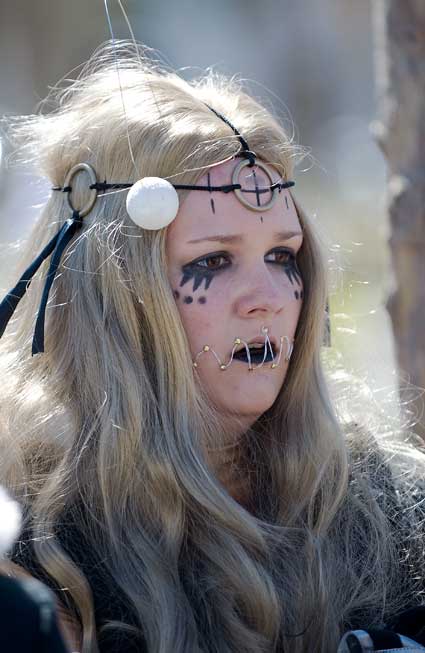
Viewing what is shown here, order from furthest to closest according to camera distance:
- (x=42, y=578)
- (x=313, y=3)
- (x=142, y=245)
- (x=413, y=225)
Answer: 1. (x=313, y=3)
2. (x=413, y=225)
3. (x=142, y=245)
4. (x=42, y=578)

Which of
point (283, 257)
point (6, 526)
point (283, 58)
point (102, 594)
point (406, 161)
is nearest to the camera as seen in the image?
point (6, 526)

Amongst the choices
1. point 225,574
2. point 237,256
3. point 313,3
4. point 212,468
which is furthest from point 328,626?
point 313,3

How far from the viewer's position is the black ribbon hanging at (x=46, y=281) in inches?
84.6

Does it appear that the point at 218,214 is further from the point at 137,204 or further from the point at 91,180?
the point at 91,180

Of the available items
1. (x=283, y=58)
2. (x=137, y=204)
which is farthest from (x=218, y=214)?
(x=283, y=58)

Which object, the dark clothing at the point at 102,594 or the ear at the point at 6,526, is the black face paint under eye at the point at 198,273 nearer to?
the dark clothing at the point at 102,594

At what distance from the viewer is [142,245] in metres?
2.16

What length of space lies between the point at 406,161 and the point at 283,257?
767 mm

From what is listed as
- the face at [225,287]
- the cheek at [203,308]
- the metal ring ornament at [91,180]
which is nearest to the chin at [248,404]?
the face at [225,287]

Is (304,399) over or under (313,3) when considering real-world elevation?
under

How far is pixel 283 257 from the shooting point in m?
2.33

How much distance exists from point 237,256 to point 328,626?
2.68 feet

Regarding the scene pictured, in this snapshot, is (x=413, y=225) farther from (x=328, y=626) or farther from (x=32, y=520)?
(x=32, y=520)

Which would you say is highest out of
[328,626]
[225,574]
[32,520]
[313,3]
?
[313,3]
